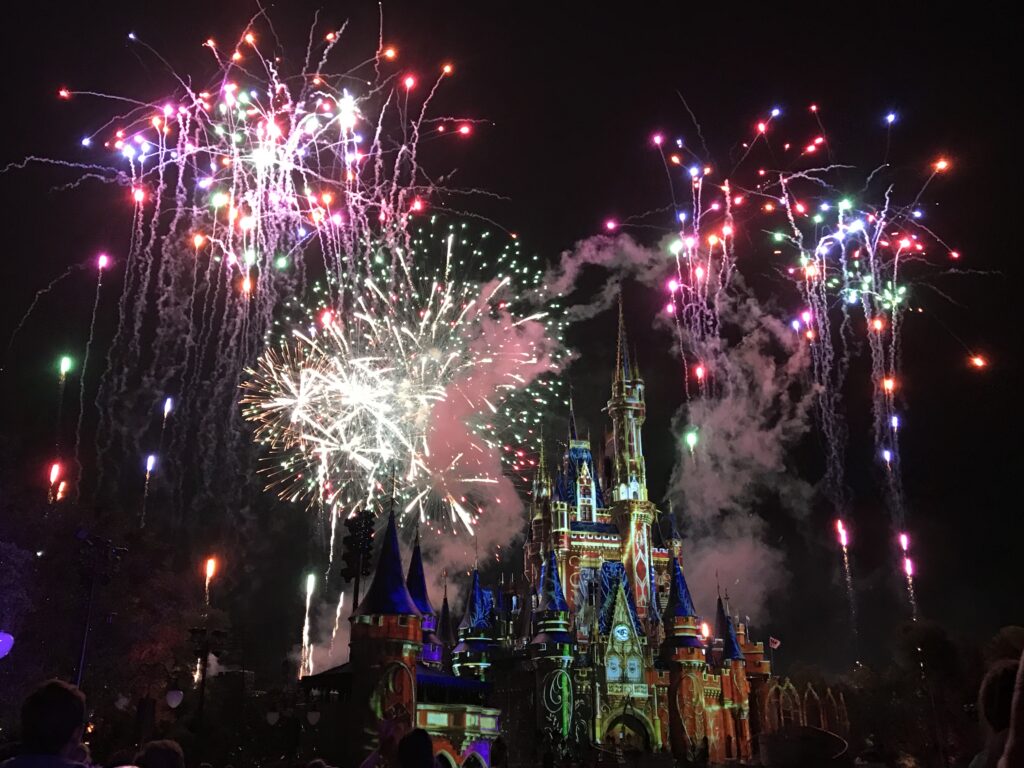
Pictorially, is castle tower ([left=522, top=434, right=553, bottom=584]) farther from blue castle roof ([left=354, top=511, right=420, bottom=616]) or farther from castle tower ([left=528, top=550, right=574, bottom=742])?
blue castle roof ([left=354, top=511, right=420, bottom=616])

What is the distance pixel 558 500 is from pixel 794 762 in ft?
192

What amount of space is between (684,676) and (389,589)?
25437mm

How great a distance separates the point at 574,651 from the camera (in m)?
49.9

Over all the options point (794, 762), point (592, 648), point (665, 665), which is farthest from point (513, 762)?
point (794, 762)

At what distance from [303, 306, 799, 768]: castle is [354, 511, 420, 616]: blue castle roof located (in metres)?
0.07

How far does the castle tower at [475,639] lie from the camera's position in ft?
173

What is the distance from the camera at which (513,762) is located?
46.3m

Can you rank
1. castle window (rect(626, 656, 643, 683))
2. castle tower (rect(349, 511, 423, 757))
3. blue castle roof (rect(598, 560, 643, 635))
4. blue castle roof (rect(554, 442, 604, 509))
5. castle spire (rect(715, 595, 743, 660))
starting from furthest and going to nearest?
blue castle roof (rect(554, 442, 604, 509)), castle spire (rect(715, 595, 743, 660)), blue castle roof (rect(598, 560, 643, 635)), castle window (rect(626, 656, 643, 683)), castle tower (rect(349, 511, 423, 757))

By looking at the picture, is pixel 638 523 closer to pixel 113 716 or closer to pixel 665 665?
pixel 665 665

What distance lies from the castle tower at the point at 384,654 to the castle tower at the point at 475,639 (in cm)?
1902

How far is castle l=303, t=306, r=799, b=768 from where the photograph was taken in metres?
33.8

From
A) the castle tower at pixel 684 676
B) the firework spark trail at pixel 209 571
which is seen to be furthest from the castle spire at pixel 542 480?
the firework spark trail at pixel 209 571

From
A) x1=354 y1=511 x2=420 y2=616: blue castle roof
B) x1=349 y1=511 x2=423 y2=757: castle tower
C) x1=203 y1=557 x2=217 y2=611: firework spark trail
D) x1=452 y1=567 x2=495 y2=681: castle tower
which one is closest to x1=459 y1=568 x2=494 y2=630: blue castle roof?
x1=452 y1=567 x2=495 y2=681: castle tower

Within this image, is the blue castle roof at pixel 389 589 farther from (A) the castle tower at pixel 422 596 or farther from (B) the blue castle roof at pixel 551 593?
(B) the blue castle roof at pixel 551 593
